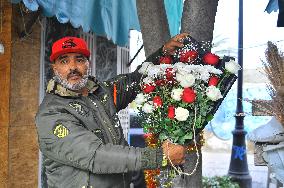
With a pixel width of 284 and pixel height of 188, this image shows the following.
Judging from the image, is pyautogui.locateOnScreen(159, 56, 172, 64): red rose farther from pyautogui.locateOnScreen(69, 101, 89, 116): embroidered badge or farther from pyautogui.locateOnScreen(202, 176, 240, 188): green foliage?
pyautogui.locateOnScreen(202, 176, 240, 188): green foliage

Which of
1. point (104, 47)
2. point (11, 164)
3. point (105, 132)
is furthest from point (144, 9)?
point (104, 47)

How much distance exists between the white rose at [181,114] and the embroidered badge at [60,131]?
0.72m

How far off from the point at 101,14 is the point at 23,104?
1.65 meters

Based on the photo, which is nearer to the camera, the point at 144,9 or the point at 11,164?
the point at 144,9

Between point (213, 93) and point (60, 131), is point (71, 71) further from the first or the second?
point (213, 93)

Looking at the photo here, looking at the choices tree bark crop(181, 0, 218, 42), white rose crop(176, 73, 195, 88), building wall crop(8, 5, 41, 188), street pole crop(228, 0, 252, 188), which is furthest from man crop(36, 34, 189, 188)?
street pole crop(228, 0, 252, 188)

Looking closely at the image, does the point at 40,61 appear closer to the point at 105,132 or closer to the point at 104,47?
the point at 104,47

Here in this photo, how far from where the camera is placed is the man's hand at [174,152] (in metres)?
2.59

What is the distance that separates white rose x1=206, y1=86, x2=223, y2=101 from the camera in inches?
108

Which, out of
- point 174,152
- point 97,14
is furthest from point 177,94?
point 97,14

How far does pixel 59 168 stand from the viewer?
9.60ft

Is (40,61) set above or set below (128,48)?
below

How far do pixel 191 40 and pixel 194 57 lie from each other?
301 millimetres

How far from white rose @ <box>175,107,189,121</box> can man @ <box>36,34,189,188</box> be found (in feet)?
0.63
